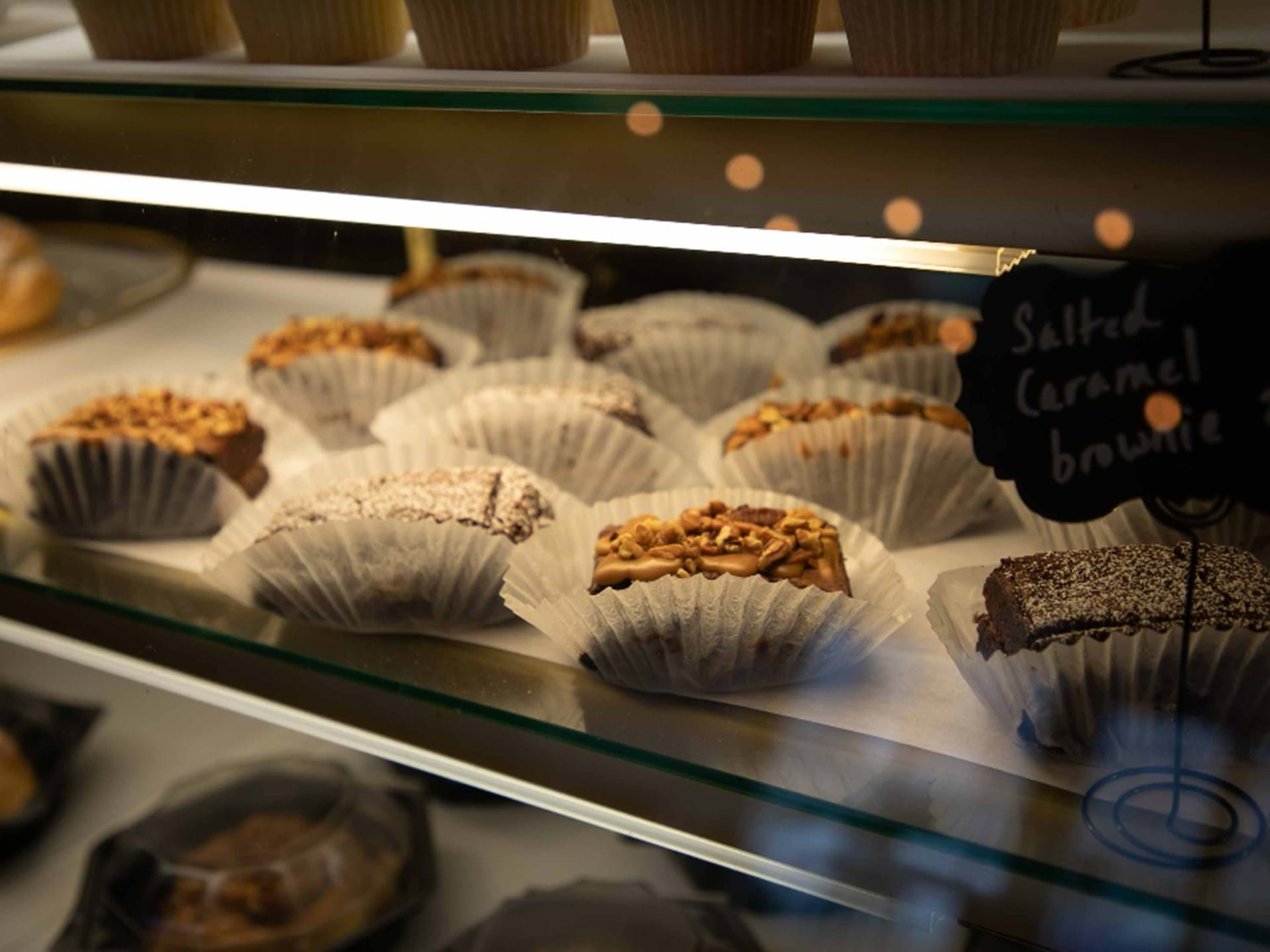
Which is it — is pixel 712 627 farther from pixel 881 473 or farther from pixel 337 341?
pixel 337 341

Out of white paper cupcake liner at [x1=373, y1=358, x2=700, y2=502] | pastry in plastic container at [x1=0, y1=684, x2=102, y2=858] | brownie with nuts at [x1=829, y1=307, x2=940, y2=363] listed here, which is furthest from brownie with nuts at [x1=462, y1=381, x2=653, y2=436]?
pastry in plastic container at [x1=0, y1=684, x2=102, y2=858]

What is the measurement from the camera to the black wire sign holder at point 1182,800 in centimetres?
83

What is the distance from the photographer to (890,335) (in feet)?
5.73

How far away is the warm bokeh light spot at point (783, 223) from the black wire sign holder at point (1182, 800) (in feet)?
1.06

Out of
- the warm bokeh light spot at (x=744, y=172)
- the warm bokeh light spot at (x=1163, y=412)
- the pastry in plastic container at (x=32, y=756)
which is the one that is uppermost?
the warm bokeh light spot at (x=744, y=172)

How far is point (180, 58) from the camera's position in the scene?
1154mm

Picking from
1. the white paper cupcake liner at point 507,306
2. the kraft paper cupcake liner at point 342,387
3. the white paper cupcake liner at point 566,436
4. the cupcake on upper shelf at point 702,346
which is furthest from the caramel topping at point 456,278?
the white paper cupcake liner at point 566,436

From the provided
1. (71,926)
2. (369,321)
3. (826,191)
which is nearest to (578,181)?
(826,191)

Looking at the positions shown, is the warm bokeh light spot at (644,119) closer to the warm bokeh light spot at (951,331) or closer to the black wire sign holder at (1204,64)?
the black wire sign holder at (1204,64)

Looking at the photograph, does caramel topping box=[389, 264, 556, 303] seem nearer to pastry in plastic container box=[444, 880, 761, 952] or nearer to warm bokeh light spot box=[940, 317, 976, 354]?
warm bokeh light spot box=[940, 317, 976, 354]

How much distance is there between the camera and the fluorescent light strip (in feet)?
3.21

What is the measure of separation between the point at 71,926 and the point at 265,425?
760 millimetres

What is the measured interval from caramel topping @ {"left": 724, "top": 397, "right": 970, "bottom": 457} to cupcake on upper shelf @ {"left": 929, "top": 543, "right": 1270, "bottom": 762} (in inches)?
16.7

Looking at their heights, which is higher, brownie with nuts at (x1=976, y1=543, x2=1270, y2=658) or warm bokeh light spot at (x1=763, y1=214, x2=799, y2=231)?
warm bokeh light spot at (x1=763, y1=214, x2=799, y2=231)
